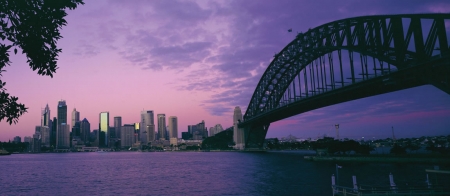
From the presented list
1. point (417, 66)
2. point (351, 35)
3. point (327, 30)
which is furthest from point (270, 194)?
point (327, 30)

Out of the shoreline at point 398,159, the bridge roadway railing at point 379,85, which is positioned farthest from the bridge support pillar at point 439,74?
the shoreline at point 398,159

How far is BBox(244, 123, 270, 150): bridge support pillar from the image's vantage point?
497ft

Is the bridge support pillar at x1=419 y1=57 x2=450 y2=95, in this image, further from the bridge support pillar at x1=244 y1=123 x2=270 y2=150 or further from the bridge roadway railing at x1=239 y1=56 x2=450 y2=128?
the bridge support pillar at x1=244 y1=123 x2=270 y2=150

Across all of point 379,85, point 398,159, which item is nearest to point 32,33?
point 379,85

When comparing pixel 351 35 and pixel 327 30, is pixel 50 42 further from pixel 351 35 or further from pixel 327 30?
pixel 327 30

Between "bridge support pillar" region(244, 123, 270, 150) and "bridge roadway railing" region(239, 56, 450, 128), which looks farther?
"bridge support pillar" region(244, 123, 270, 150)

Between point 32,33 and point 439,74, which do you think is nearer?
point 32,33

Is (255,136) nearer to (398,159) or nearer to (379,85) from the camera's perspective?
(398,159)

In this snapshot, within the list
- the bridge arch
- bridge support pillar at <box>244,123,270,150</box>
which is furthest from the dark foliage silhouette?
bridge support pillar at <box>244,123,270,150</box>

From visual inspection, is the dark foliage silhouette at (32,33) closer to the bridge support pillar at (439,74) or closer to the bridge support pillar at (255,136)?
the bridge support pillar at (439,74)

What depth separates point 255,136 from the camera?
162 meters

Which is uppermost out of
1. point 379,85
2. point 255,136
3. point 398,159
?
point 379,85

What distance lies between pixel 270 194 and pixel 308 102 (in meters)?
51.2

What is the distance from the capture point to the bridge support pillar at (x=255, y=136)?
15162 cm
